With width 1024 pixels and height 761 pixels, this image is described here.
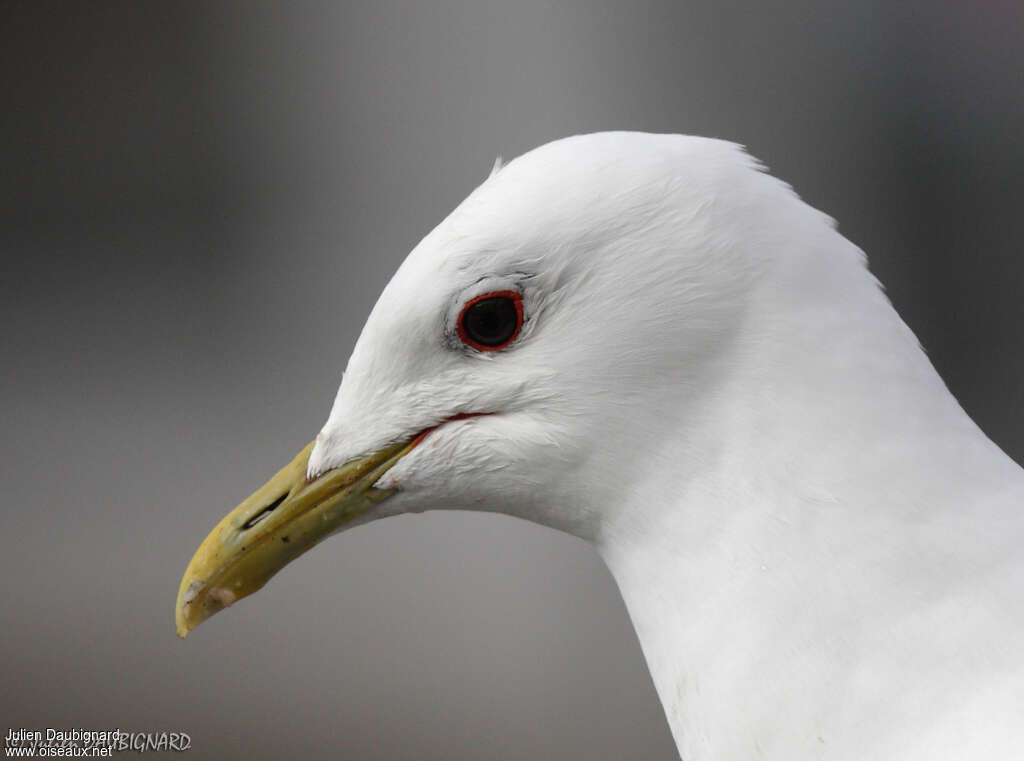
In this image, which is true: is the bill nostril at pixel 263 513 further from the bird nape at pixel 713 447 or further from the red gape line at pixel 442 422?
the red gape line at pixel 442 422

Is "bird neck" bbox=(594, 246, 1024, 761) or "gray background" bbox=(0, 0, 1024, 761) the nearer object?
"bird neck" bbox=(594, 246, 1024, 761)

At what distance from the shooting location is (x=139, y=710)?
103 inches

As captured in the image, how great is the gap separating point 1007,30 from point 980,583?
8.00ft

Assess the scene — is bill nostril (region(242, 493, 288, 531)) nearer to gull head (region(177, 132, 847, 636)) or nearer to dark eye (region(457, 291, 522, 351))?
gull head (region(177, 132, 847, 636))

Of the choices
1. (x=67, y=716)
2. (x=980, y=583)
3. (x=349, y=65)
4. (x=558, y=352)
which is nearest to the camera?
(x=980, y=583)

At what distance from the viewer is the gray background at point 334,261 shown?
8.82ft

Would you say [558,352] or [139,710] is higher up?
[558,352]

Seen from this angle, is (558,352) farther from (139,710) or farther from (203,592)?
(139,710)

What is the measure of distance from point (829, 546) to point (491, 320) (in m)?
0.26

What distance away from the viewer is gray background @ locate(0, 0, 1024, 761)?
2689mm

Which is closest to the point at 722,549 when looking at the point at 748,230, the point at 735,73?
the point at 748,230

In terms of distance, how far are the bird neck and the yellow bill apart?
0.68 feet

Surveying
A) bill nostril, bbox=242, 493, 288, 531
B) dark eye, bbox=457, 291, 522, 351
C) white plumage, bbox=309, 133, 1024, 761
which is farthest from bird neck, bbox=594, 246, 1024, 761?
bill nostril, bbox=242, 493, 288, 531

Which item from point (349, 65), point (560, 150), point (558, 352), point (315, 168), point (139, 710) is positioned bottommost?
point (139, 710)
